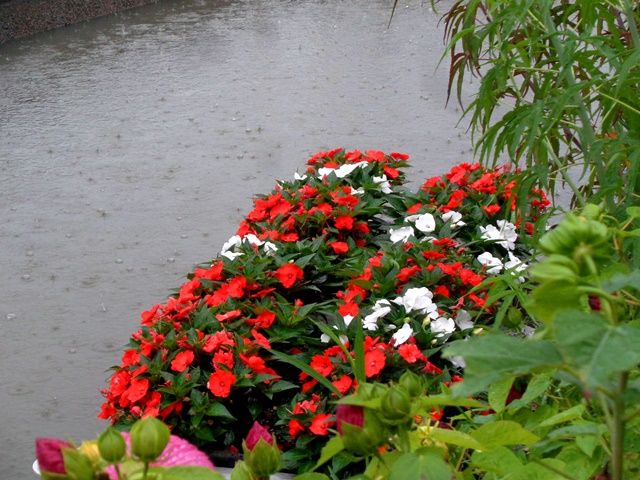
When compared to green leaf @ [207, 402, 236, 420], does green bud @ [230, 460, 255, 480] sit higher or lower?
higher

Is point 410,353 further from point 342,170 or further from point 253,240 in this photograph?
point 342,170

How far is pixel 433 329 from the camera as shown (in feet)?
7.18

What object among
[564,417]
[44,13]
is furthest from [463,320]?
[44,13]

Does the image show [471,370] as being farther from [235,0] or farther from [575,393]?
[235,0]

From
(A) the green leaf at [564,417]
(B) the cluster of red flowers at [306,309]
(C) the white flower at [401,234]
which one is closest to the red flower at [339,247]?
(B) the cluster of red flowers at [306,309]

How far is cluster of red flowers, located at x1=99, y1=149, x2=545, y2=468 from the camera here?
81.7 inches

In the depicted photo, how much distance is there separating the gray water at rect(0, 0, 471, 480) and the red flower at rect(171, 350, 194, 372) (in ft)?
3.76

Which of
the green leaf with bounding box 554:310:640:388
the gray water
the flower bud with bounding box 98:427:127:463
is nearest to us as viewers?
the green leaf with bounding box 554:310:640:388

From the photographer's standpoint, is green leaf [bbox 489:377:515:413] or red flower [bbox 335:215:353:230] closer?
green leaf [bbox 489:377:515:413]

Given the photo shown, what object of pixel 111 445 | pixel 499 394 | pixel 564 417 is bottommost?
pixel 499 394

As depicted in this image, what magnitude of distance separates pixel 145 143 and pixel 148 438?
5.52 metres

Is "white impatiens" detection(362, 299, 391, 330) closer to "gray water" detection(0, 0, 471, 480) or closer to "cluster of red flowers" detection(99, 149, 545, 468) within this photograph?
"cluster of red flowers" detection(99, 149, 545, 468)

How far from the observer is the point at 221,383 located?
6.79 feet

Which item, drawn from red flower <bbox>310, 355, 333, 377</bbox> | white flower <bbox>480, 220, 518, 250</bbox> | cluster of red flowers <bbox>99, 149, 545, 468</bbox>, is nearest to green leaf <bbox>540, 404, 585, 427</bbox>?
cluster of red flowers <bbox>99, 149, 545, 468</bbox>
